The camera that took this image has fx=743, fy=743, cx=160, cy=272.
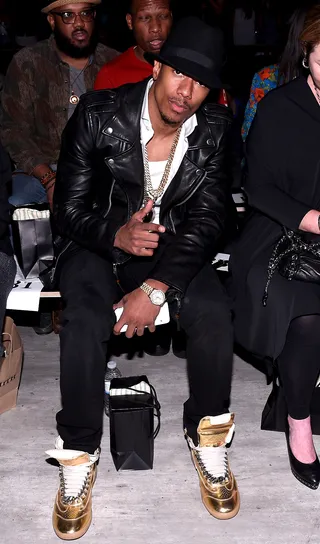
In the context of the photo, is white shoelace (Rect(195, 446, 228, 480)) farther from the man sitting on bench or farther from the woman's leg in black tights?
the woman's leg in black tights

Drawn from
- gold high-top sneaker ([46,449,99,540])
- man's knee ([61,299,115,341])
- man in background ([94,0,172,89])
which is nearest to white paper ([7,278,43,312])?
man's knee ([61,299,115,341])

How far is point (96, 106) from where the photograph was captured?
3.40 metres

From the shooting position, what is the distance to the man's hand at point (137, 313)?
320 cm

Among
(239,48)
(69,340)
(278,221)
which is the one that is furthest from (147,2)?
(239,48)

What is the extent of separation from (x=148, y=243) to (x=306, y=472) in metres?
1.22

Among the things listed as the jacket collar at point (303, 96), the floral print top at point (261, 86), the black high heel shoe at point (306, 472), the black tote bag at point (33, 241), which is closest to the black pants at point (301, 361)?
the black high heel shoe at point (306, 472)

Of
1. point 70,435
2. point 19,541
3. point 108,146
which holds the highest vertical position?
point 108,146

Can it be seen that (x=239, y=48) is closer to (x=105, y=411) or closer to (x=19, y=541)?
(x=105, y=411)

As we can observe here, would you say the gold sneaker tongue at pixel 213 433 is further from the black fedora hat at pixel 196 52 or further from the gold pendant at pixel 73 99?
the gold pendant at pixel 73 99

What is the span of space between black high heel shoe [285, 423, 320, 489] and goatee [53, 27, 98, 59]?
2.69 metres

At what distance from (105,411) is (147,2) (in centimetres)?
245

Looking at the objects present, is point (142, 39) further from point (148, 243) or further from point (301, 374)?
point (301, 374)

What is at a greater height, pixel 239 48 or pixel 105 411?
pixel 239 48

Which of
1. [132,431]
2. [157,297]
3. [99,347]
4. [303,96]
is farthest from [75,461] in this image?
[303,96]
